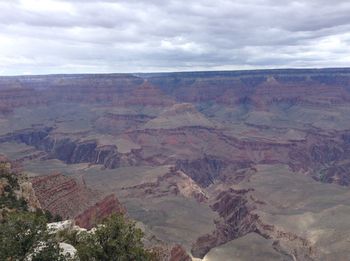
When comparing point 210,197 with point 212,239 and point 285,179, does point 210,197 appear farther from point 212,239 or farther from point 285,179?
point 212,239

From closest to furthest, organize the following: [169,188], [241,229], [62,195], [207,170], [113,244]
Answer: [113,244] → [62,195] → [241,229] → [169,188] → [207,170]

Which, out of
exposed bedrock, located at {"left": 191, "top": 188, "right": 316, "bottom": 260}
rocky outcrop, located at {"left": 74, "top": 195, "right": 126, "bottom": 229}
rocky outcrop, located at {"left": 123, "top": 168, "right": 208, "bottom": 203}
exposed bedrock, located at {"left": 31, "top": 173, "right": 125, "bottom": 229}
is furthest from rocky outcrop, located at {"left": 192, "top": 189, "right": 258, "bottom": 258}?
exposed bedrock, located at {"left": 31, "top": 173, "right": 125, "bottom": 229}

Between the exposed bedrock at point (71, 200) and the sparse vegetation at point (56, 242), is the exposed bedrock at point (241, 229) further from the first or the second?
the sparse vegetation at point (56, 242)

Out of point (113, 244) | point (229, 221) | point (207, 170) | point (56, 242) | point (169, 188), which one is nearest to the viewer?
point (56, 242)

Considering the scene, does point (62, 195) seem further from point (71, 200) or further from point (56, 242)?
point (56, 242)

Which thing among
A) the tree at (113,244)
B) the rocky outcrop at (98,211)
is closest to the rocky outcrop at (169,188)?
the rocky outcrop at (98,211)

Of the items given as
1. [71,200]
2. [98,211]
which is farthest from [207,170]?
[71,200]

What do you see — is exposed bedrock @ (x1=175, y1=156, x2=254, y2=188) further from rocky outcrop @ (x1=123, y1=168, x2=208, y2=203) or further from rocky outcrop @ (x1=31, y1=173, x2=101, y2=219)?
rocky outcrop @ (x1=31, y1=173, x2=101, y2=219)

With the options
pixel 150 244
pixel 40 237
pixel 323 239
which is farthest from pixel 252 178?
pixel 40 237
